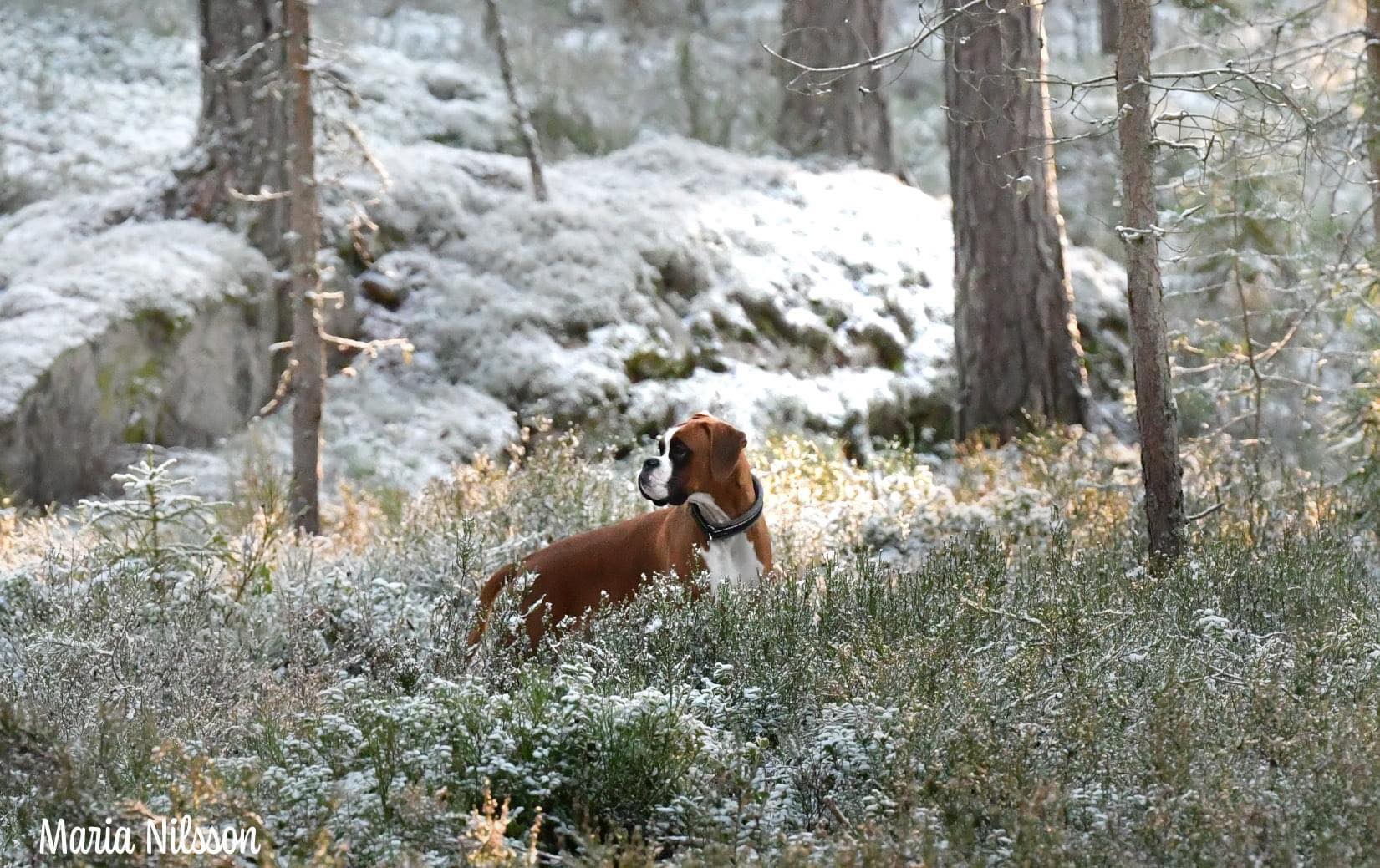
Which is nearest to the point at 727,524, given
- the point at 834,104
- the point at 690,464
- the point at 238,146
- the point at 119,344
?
the point at 690,464

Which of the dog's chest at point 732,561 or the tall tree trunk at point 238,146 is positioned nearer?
the dog's chest at point 732,561

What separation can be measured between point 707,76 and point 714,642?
14.4m

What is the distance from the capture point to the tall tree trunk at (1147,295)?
5039mm

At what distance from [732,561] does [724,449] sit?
17.4 inches

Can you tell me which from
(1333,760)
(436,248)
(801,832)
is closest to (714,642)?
(801,832)

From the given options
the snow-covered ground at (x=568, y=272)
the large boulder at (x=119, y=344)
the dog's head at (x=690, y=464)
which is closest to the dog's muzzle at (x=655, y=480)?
the dog's head at (x=690, y=464)

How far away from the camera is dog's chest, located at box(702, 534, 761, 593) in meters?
5.29

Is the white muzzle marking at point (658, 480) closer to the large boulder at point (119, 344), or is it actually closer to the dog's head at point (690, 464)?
the dog's head at point (690, 464)

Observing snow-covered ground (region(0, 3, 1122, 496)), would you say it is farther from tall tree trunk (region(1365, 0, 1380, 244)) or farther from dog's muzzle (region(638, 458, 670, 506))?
tall tree trunk (region(1365, 0, 1380, 244))

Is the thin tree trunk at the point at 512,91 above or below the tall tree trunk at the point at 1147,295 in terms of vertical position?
above

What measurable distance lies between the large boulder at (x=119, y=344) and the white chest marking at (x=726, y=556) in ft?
15.8

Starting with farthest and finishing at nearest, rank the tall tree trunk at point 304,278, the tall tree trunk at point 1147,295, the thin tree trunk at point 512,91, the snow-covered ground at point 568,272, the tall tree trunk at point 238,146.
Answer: the thin tree trunk at point 512,91, the tall tree trunk at point 238,146, the snow-covered ground at point 568,272, the tall tree trunk at point 304,278, the tall tree trunk at point 1147,295
